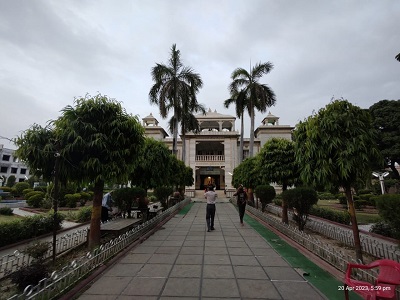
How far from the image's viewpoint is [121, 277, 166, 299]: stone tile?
367cm

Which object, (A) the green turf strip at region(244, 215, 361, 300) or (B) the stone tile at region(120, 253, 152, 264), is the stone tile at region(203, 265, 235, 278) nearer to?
(A) the green turf strip at region(244, 215, 361, 300)

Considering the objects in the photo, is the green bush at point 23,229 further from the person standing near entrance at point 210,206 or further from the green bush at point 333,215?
the green bush at point 333,215

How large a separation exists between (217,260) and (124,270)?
2.06 metres

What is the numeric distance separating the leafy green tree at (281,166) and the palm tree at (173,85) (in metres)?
9.35

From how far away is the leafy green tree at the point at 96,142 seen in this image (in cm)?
566

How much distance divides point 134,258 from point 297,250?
426 cm

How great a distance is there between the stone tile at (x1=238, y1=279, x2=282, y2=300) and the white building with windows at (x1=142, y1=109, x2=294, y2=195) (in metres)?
29.2

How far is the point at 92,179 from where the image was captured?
6059 millimetres

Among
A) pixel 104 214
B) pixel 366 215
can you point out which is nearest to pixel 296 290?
pixel 104 214

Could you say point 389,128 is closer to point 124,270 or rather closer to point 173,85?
point 173,85

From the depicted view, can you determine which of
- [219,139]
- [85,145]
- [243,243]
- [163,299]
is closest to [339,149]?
[243,243]

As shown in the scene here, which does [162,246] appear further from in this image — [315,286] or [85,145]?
[315,286]

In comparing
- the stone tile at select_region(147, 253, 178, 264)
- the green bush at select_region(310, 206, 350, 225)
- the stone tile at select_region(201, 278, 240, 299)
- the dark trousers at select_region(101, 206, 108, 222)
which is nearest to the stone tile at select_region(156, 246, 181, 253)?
the stone tile at select_region(147, 253, 178, 264)

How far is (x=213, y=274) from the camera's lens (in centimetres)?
445
